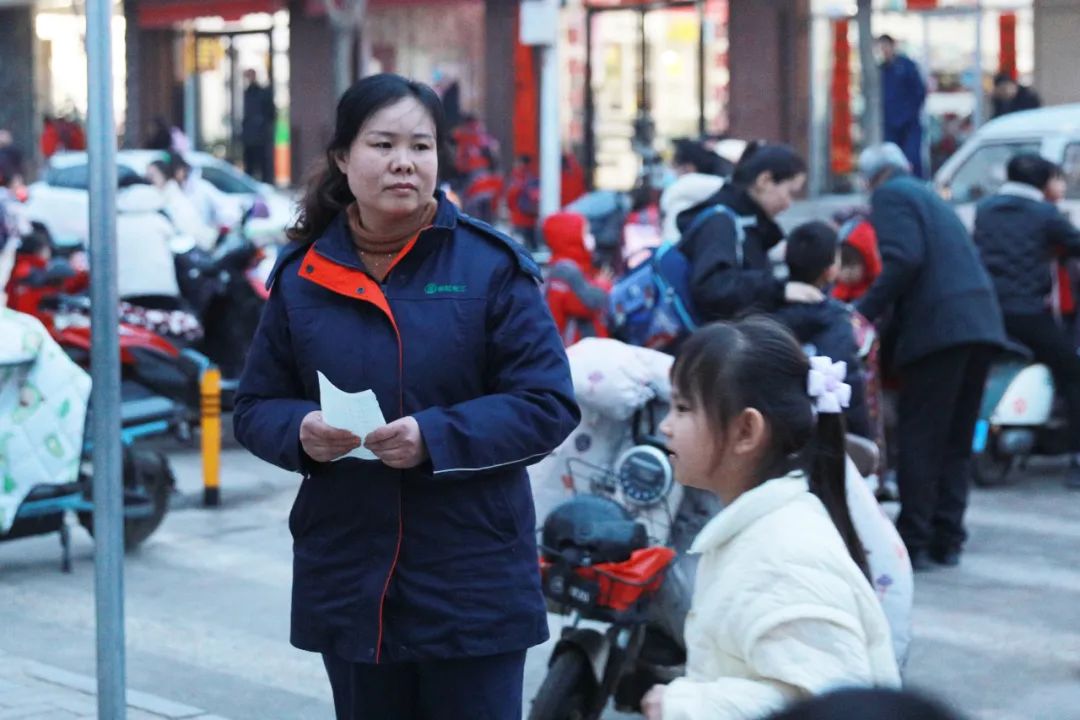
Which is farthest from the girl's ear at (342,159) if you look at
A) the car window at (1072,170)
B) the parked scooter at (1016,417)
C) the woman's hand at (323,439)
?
the car window at (1072,170)

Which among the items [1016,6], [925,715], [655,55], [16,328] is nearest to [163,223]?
[16,328]

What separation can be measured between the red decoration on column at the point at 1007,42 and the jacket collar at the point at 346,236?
2205 centimetres

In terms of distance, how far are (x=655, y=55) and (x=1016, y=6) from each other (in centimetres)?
631

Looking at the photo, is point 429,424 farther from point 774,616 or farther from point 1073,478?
Result: point 1073,478

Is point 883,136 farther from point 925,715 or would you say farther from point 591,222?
point 925,715

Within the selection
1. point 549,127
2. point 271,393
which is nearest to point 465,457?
point 271,393

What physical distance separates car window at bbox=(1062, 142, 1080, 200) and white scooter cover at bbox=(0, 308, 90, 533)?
8.60 m

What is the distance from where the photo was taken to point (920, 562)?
864cm

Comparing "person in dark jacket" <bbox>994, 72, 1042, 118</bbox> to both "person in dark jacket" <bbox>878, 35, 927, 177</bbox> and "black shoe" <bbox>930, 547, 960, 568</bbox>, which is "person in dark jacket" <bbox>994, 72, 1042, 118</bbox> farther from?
"black shoe" <bbox>930, 547, 960, 568</bbox>

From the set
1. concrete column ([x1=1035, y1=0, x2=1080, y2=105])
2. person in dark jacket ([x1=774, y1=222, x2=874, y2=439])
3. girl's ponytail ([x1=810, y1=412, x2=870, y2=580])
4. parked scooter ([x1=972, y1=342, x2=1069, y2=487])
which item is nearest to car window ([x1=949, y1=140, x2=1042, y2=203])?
parked scooter ([x1=972, y1=342, x2=1069, y2=487])

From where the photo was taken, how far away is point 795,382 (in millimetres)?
3324

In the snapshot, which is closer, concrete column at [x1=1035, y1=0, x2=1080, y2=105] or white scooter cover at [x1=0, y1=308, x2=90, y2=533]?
white scooter cover at [x1=0, y1=308, x2=90, y2=533]

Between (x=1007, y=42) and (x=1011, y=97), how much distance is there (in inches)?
133

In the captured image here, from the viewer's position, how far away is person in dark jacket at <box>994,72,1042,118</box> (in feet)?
70.7
